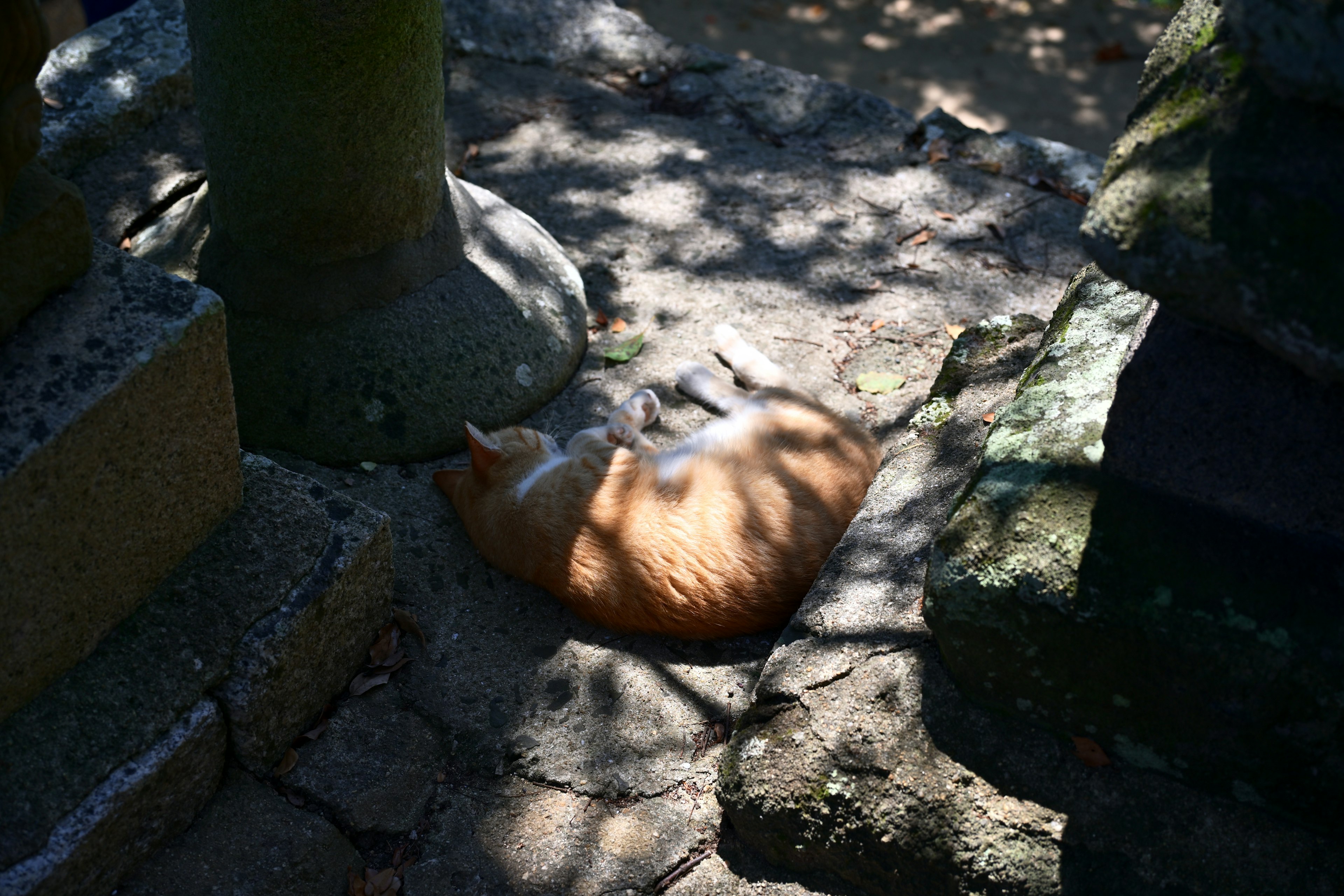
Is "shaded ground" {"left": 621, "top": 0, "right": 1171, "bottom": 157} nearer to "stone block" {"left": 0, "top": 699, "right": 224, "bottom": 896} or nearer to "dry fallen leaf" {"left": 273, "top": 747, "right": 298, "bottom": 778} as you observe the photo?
"dry fallen leaf" {"left": 273, "top": 747, "right": 298, "bottom": 778}

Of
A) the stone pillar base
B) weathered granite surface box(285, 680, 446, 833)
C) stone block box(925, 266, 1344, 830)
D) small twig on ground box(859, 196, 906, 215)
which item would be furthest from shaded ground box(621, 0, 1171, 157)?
weathered granite surface box(285, 680, 446, 833)

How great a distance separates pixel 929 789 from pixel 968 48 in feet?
22.7

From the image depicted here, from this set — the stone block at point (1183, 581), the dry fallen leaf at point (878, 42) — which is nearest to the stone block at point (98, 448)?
the stone block at point (1183, 581)

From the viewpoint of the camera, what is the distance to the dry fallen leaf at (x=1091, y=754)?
6.66 ft

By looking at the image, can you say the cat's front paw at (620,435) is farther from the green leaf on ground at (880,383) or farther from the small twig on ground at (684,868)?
the small twig on ground at (684,868)

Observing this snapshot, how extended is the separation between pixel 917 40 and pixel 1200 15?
652 centimetres

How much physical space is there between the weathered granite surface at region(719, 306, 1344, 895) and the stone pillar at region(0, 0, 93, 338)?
1.80 m

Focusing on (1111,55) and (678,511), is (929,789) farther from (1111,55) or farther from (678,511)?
(1111,55)

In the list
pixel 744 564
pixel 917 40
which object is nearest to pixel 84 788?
pixel 744 564

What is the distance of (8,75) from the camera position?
167cm

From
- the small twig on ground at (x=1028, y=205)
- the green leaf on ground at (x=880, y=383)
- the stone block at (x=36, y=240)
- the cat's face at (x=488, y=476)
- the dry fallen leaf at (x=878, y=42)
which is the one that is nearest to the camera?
the stone block at (x=36, y=240)

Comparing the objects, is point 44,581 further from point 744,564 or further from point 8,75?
point 744,564

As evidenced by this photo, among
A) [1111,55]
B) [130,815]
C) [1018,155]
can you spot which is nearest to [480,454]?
[130,815]

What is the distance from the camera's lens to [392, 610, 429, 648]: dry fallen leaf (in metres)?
2.77
